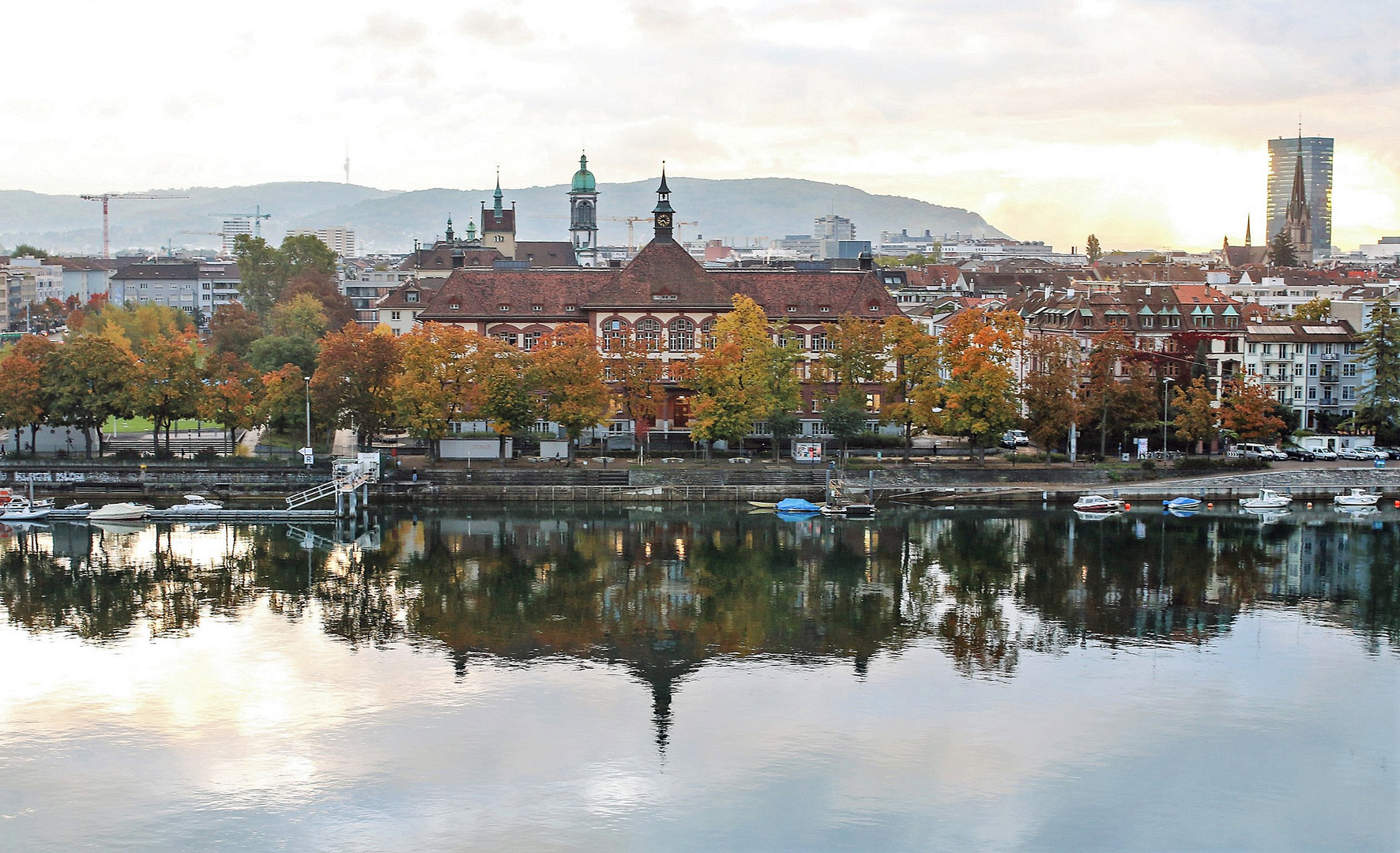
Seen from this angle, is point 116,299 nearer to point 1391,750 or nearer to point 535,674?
point 535,674

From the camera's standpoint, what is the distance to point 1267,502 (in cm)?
7125

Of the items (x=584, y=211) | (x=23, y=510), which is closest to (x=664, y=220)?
(x=23, y=510)

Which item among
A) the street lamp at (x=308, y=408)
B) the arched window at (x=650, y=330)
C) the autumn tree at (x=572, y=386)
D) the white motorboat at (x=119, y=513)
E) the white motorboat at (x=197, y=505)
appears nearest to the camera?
the white motorboat at (x=119, y=513)

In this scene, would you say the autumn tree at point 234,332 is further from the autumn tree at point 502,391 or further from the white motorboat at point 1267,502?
the white motorboat at point 1267,502

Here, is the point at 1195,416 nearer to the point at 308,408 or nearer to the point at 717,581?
the point at 717,581

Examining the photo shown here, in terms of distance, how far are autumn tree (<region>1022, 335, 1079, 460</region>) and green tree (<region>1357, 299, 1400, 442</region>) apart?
16559 mm

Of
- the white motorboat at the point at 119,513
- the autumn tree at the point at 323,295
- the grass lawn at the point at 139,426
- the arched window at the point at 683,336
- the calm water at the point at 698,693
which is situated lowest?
the calm water at the point at 698,693

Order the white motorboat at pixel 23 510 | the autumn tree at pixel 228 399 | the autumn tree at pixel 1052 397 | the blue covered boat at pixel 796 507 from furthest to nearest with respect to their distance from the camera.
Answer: the autumn tree at pixel 228 399
the autumn tree at pixel 1052 397
the blue covered boat at pixel 796 507
the white motorboat at pixel 23 510

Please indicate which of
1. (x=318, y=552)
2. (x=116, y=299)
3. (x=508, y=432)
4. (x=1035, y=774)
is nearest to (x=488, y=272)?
(x=508, y=432)

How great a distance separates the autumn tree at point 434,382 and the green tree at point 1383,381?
48427 millimetres

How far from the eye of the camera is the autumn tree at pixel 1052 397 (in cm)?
7338

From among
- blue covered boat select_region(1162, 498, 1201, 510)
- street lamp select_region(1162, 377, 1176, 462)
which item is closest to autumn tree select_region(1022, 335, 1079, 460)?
street lamp select_region(1162, 377, 1176, 462)

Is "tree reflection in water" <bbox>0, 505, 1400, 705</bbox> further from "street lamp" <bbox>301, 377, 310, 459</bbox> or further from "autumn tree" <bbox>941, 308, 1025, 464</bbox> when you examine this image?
"street lamp" <bbox>301, 377, 310, 459</bbox>

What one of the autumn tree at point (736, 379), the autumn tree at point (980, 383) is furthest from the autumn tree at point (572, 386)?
the autumn tree at point (980, 383)
